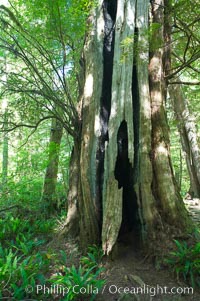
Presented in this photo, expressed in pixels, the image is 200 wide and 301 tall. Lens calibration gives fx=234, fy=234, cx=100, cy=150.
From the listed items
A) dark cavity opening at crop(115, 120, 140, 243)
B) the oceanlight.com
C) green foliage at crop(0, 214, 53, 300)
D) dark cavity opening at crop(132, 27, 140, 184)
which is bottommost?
the oceanlight.com

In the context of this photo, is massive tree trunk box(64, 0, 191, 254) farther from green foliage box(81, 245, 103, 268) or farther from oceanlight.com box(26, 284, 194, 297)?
oceanlight.com box(26, 284, 194, 297)

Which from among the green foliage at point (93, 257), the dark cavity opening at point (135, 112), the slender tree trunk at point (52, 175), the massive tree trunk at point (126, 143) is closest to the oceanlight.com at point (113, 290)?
the green foliage at point (93, 257)

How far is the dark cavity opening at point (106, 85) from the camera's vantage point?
10.9 ft

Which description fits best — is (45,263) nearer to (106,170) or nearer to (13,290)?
(13,290)

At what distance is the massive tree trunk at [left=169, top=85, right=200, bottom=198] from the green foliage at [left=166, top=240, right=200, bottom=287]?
3.97 metres

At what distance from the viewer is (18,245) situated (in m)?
3.70

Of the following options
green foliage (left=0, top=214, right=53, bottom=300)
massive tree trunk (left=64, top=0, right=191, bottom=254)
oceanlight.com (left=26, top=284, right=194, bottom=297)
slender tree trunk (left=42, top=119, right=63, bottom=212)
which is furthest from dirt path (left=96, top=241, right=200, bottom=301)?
slender tree trunk (left=42, top=119, right=63, bottom=212)

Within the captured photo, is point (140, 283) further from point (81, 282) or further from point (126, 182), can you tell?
point (126, 182)

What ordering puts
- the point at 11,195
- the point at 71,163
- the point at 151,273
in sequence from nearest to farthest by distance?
the point at 151,273 < the point at 71,163 < the point at 11,195

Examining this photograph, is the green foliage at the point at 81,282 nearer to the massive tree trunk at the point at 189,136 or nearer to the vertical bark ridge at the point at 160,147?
the vertical bark ridge at the point at 160,147

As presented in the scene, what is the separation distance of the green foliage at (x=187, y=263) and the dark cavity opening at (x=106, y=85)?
3.41 ft

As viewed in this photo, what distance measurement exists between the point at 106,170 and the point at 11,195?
3.87 m

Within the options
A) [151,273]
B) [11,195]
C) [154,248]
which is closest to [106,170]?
[154,248]

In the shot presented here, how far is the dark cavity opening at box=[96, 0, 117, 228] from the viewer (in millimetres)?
3332
